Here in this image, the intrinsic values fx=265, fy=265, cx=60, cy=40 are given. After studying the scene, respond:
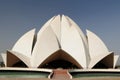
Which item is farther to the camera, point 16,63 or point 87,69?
point 16,63

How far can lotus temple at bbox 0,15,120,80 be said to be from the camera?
27.2m

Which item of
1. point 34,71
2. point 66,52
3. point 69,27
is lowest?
point 34,71

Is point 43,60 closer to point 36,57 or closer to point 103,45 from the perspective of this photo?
point 36,57

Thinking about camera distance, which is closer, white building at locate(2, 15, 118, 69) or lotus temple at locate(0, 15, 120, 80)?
lotus temple at locate(0, 15, 120, 80)

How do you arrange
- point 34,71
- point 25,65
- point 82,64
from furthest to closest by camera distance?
point 25,65, point 82,64, point 34,71

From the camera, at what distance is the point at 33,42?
3062cm

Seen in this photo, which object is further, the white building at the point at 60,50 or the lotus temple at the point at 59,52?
the white building at the point at 60,50

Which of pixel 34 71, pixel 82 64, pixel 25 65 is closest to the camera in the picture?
pixel 34 71

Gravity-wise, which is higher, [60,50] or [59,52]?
[60,50]

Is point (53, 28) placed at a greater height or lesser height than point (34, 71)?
greater

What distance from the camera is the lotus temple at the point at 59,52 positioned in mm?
27188

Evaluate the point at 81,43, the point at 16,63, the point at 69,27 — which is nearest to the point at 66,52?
the point at 81,43

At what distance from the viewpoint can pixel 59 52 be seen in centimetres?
2828

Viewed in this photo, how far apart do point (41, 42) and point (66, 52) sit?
2.85 m
